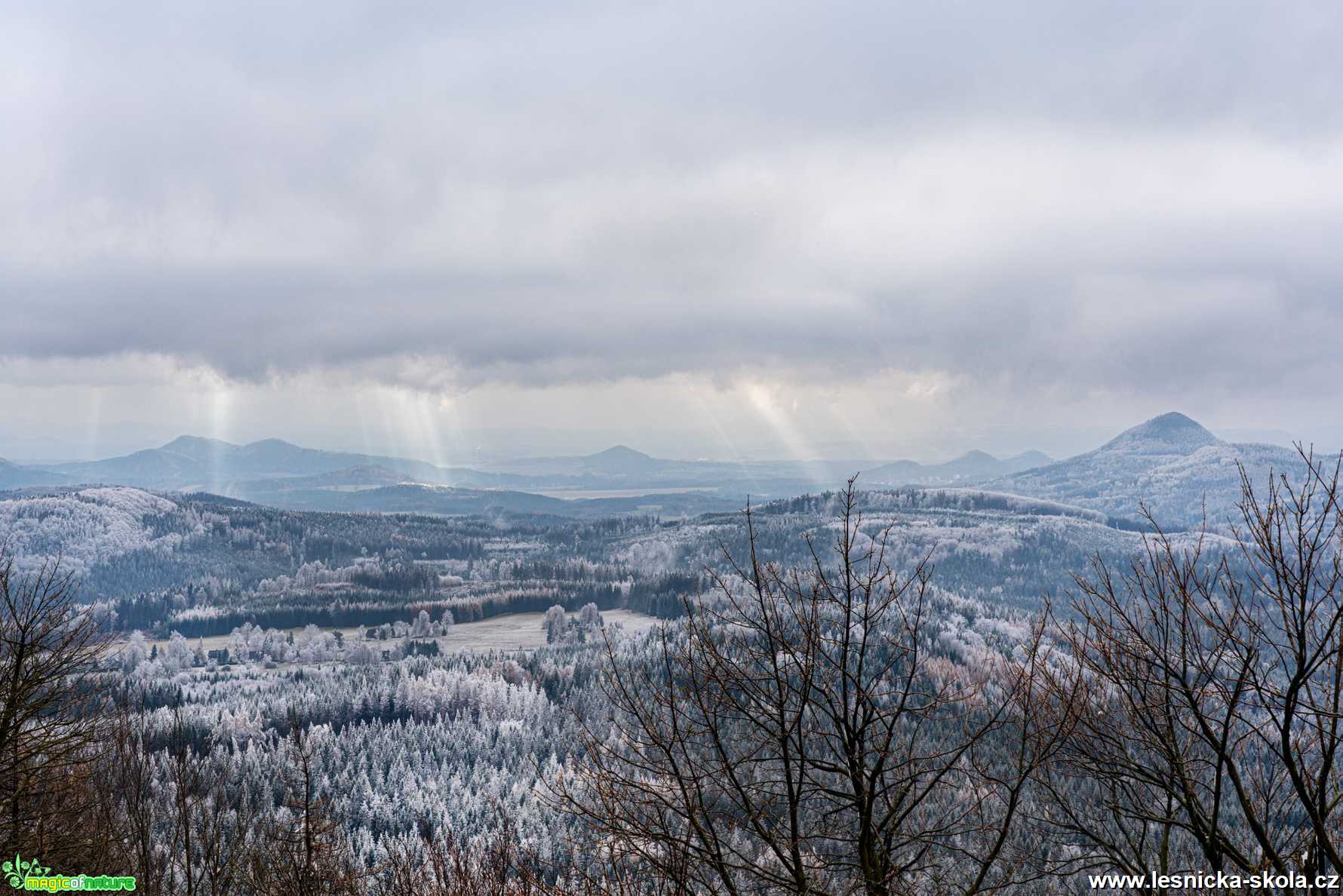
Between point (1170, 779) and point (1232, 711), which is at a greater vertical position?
point (1232, 711)

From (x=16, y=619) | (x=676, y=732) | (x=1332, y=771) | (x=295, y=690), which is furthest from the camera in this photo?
(x=295, y=690)

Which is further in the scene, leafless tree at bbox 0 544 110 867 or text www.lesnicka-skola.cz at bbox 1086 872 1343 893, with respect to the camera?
leafless tree at bbox 0 544 110 867

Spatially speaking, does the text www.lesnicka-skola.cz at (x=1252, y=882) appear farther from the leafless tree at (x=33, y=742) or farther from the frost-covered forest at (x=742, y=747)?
the leafless tree at (x=33, y=742)

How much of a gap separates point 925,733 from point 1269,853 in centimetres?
11588

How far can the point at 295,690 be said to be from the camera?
160 metres

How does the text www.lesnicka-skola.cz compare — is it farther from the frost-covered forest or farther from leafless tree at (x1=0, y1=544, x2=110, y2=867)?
leafless tree at (x1=0, y1=544, x2=110, y2=867)

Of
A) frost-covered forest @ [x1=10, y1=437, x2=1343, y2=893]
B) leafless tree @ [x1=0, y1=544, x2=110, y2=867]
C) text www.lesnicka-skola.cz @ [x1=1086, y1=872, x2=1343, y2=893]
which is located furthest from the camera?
leafless tree @ [x1=0, y1=544, x2=110, y2=867]

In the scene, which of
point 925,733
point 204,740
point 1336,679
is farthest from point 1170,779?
point 204,740

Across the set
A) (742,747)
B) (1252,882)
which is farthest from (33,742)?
(742,747)

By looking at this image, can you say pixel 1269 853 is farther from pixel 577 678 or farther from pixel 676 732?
pixel 577 678

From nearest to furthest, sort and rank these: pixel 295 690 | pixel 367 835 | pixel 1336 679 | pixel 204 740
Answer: pixel 1336 679 < pixel 367 835 < pixel 204 740 < pixel 295 690

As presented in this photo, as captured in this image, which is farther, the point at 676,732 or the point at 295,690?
the point at 295,690

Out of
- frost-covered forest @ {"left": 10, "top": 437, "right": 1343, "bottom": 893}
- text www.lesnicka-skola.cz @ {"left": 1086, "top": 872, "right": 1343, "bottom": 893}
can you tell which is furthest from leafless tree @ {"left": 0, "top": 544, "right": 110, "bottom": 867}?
text www.lesnicka-skola.cz @ {"left": 1086, "top": 872, "right": 1343, "bottom": 893}

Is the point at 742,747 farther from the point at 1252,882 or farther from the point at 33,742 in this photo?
the point at 1252,882
